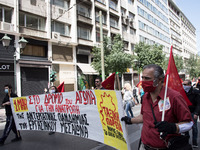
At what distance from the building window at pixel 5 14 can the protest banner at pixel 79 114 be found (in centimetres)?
1195

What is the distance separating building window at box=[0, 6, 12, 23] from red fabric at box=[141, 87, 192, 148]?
16121 mm

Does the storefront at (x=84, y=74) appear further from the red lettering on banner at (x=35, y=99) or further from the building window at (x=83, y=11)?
the red lettering on banner at (x=35, y=99)

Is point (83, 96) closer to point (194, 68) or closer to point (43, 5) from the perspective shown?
point (43, 5)

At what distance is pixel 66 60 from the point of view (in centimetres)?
2000

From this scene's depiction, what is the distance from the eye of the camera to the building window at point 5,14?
1478 centimetres

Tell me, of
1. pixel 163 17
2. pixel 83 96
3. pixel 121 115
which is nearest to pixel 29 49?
pixel 83 96

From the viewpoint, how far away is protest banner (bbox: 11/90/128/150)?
3012 mm

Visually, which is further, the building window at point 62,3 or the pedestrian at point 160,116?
the building window at point 62,3

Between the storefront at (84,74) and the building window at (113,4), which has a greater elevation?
the building window at (113,4)

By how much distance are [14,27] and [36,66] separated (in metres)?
3.82

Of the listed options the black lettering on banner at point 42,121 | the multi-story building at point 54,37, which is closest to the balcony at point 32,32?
the multi-story building at point 54,37

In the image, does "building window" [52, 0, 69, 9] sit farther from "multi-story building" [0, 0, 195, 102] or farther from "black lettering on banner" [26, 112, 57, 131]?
"black lettering on banner" [26, 112, 57, 131]

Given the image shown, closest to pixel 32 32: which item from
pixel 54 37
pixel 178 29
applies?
pixel 54 37

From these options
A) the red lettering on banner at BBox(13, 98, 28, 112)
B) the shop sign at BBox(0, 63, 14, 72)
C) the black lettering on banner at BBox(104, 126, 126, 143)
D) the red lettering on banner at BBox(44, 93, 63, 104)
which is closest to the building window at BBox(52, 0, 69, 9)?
the shop sign at BBox(0, 63, 14, 72)
